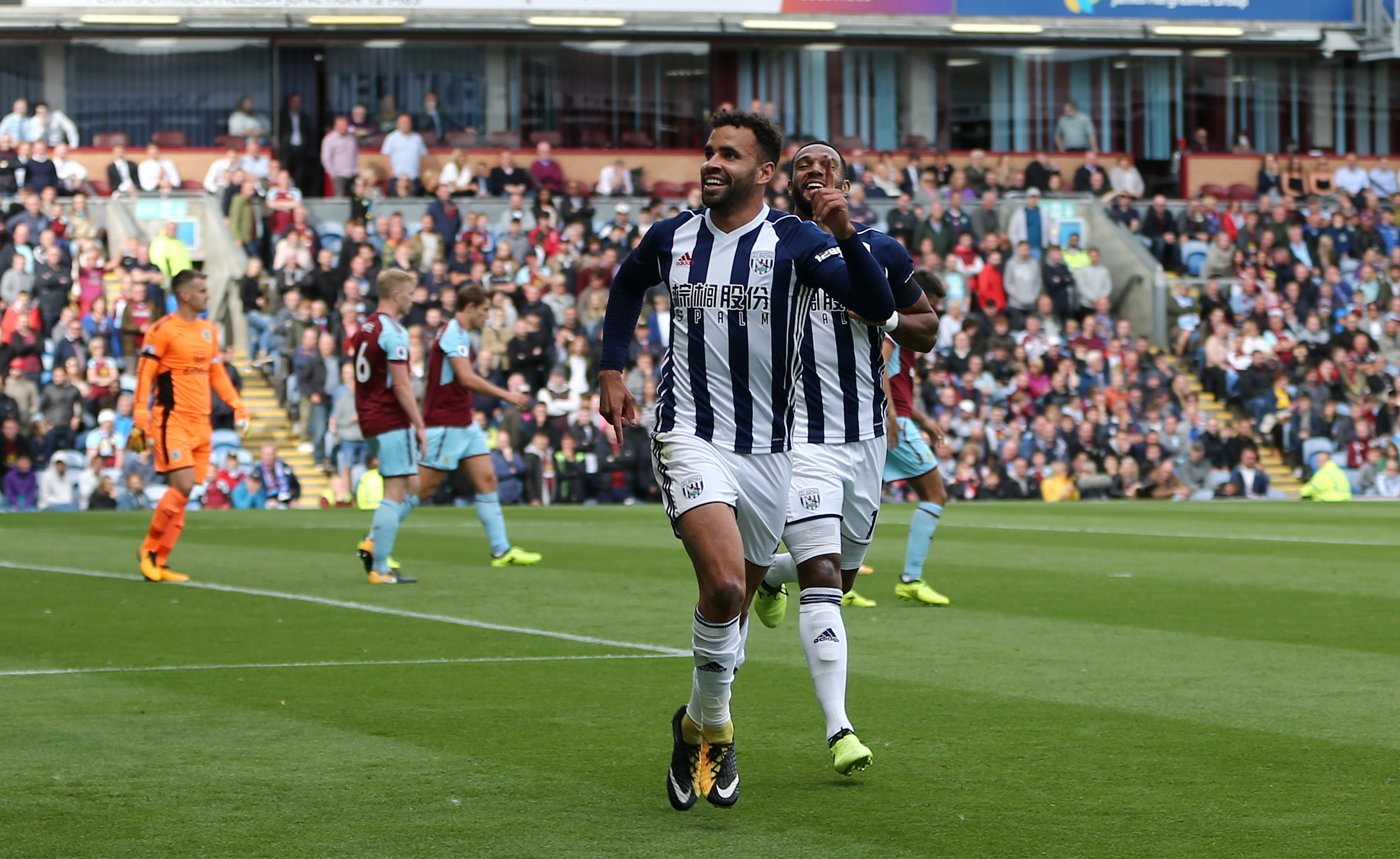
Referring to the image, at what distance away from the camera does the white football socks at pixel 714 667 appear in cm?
596

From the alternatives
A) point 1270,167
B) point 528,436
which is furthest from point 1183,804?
point 1270,167

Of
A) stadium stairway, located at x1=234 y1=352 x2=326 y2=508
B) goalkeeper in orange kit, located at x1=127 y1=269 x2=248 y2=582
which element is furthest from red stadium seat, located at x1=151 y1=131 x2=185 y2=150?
goalkeeper in orange kit, located at x1=127 y1=269 x2=248 y2=582

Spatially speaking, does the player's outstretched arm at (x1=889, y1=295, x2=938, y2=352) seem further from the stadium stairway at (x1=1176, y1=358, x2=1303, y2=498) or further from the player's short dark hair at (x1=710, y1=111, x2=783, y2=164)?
the stadium stairway at (x1=1176, y1=358, x2=1303, y2=498)

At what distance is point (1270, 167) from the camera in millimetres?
38750

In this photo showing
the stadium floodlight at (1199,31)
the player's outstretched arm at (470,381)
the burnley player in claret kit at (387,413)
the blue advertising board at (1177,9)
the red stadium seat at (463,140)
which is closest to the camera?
the burnley player in claret kit at (387,413)

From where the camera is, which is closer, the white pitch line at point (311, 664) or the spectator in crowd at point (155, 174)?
the white pitch line at point (311, 664)

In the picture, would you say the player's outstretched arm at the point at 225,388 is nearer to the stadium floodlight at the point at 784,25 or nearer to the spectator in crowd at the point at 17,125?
the spectator in crowd at the point at 17,125

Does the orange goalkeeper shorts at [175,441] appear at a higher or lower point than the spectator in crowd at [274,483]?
higher

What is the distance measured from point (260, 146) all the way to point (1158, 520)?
20446 millimetres

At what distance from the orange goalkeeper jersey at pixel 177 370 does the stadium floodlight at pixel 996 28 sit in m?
27.4

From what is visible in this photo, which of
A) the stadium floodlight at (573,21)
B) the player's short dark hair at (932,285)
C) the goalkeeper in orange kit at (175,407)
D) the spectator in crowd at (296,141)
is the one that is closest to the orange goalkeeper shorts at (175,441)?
the goalkeeper in orange kit at (175,407)

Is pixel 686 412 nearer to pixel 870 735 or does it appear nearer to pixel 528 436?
pixel 870 735

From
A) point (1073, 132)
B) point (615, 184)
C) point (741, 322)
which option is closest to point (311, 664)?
point (741, 322)

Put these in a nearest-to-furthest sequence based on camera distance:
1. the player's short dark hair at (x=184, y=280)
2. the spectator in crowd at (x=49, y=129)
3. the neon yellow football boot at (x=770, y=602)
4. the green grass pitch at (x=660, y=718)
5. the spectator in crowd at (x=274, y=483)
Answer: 1. the green grass pitch at (x=660, y=718)
2. the neon yellow football boot at (x=770, y=602)
3. the player's short dark hair at (x=184, y=280)
4. the spectator in crowd at (x=274, y=483)
5. the spectator in crowd at (x=49, y=129)
